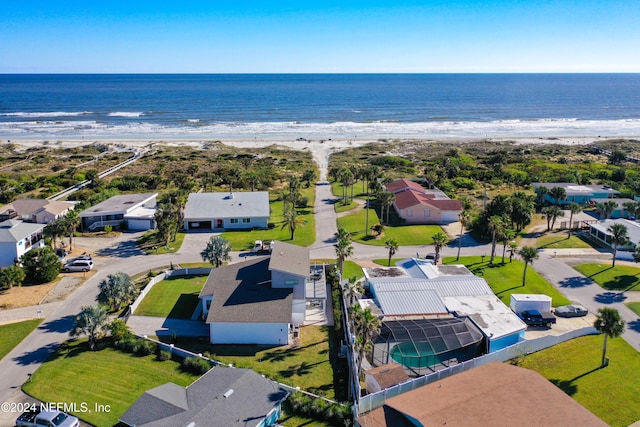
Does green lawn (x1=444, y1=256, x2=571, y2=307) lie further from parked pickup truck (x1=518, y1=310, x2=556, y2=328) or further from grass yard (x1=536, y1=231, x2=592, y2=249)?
grass yard (x1=536, y1=231, x2=592, y2=249)

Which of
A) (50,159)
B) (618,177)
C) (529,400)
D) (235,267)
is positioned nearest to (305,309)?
(235,267)

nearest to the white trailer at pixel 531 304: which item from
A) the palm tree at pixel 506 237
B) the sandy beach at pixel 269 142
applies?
the palm tree at pixel 506 237

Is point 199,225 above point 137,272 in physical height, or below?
above

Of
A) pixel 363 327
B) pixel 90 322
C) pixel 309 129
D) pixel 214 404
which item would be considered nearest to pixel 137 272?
pixel 90 322

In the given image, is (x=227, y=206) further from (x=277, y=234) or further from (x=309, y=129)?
(x=309, y=129)

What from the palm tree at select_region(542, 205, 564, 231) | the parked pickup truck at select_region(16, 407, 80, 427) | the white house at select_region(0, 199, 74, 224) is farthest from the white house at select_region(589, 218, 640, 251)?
the white house at select_region(0, 199, 74, 224)

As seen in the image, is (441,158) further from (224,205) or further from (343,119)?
(343,119)
